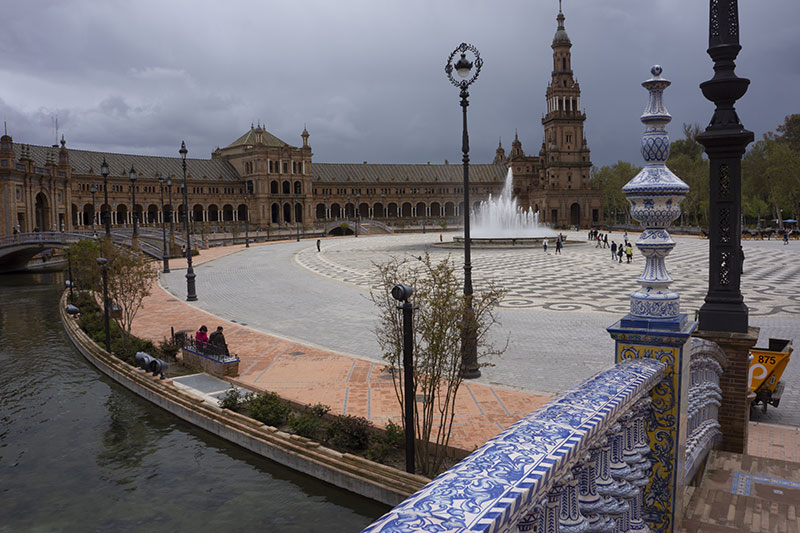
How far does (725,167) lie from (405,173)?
11970 cm

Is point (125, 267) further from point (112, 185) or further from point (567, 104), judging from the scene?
point (567, 104)

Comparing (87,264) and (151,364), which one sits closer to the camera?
(151,364)

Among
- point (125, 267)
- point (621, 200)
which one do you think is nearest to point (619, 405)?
point (125, 267)

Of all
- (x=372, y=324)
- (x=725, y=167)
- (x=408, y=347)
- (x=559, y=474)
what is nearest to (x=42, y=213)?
(x=372, y=324)

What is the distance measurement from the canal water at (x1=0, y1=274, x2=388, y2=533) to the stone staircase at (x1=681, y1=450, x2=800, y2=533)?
16.7ft

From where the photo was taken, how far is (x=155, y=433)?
42.5ft

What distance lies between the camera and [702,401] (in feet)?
20.6

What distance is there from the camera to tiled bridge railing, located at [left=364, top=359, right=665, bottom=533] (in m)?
2.45

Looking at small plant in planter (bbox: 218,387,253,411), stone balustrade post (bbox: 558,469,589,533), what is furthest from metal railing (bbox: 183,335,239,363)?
stone balustrade post (bbox: 558,469,589,533)

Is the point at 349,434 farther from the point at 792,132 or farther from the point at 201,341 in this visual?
the point at 792,132

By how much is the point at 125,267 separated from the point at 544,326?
14.3 metres

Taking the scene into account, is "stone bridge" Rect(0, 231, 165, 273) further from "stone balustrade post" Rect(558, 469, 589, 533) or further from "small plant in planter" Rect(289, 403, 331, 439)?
"stone balustrade post" Rect(558, 469, 589, 533)

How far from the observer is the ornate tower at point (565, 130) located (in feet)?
346

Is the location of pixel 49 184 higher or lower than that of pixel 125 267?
higher
